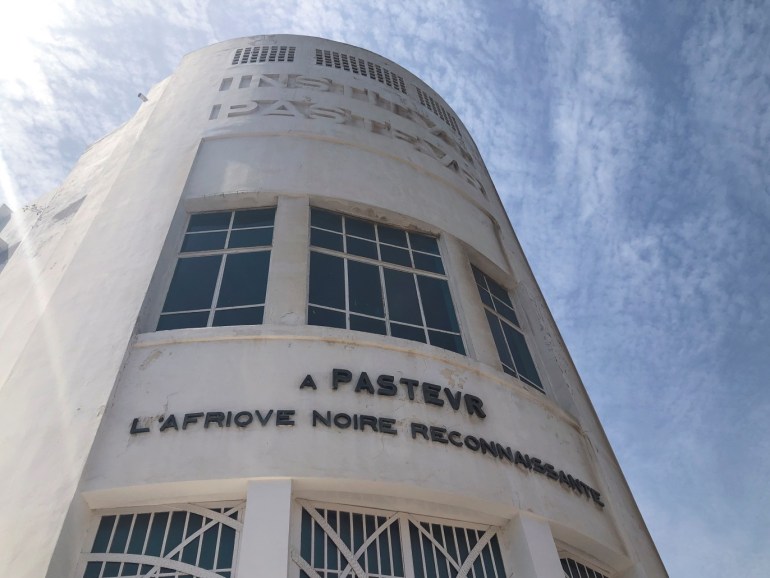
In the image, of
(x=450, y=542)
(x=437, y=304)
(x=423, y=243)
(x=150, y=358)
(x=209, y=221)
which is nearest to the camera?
(x=450, y=542)

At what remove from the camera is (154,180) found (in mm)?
9898

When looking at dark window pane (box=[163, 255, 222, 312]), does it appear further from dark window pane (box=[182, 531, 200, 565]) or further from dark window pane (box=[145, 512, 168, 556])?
dark window pane (box=[182, 531, 200, 565])

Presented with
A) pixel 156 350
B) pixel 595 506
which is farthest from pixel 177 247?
pixel 595 506

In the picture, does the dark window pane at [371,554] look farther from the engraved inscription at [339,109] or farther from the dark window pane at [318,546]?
the engraved inscription at [339,109]

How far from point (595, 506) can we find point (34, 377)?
21.0 ft

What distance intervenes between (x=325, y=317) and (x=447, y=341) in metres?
1.63

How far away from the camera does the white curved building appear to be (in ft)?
19.5

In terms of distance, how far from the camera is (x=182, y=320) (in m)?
7.87

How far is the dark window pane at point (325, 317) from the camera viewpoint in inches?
316

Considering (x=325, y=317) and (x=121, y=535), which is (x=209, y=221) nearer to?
(x=325, y=317)

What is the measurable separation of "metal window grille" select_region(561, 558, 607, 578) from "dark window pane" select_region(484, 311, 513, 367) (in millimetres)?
2670

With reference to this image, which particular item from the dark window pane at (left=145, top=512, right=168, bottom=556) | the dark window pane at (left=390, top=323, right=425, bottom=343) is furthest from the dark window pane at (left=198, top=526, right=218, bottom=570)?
the dark window pane at (left=390, top=323, right=425, bottom=343)

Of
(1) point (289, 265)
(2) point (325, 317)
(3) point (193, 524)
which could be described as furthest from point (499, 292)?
(3) point (193, 524)

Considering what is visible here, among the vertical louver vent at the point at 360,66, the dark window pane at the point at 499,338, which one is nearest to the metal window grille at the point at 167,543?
the dark window pane at the point at 499,338
